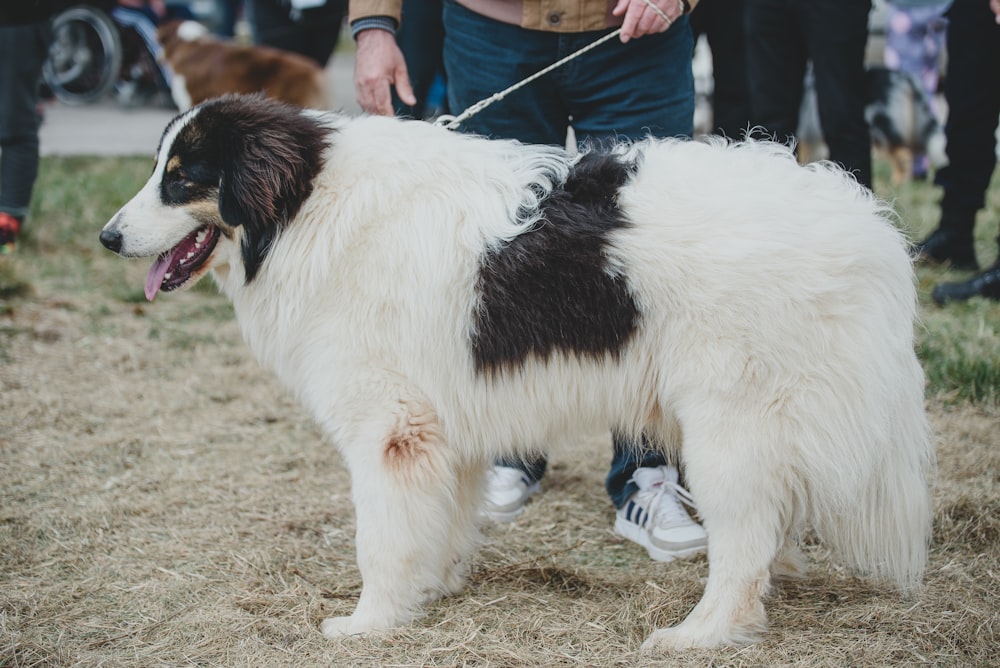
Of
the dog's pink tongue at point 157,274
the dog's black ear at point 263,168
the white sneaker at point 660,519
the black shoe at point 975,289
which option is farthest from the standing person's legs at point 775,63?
the dog's pink tongue at point 157,274

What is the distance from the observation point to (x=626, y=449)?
314cm

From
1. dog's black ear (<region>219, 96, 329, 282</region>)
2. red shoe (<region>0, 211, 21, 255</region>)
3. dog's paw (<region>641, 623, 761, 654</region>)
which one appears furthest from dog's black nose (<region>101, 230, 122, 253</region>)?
red shoe (<region>0, 211, 21, 255</region>)

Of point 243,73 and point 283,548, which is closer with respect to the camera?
point 283,548

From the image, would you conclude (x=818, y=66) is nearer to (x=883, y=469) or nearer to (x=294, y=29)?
(x=883, y=469)

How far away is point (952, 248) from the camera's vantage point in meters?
5.74

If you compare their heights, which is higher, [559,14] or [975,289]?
[559,14]

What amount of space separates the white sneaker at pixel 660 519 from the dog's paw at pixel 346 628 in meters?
0.97

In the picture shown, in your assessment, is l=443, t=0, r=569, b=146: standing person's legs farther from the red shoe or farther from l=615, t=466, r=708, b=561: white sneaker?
the red shoe

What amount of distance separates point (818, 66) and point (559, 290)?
121 inches

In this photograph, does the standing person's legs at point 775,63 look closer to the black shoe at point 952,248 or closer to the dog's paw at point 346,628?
the black shoe at point 952,248

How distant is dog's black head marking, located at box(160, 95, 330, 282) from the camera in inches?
96.6

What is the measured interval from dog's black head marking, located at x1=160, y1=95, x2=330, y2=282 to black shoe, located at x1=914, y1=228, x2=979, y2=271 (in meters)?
4.40

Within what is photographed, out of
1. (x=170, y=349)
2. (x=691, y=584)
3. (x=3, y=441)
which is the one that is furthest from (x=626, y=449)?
(x=170, y=349)

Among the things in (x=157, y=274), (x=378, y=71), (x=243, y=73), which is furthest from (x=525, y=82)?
(x=243, y=73)
